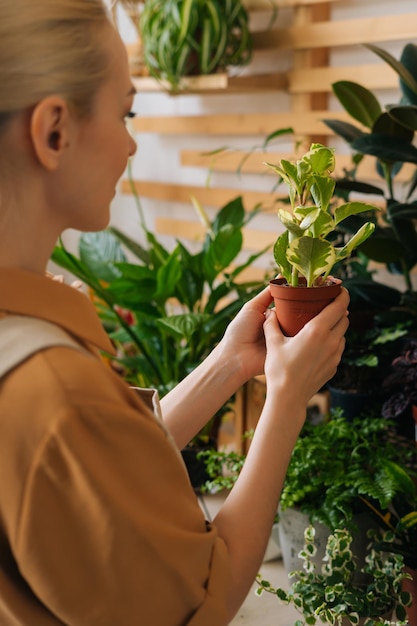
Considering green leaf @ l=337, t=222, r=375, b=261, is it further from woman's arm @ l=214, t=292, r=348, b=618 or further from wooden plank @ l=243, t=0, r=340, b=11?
wooden plank @ l=243, t=0, r=340, b=11

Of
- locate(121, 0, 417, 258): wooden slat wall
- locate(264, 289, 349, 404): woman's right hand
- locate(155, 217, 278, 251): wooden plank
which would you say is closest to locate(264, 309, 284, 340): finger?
locate(264, 289, 349, 404): woman's right hand

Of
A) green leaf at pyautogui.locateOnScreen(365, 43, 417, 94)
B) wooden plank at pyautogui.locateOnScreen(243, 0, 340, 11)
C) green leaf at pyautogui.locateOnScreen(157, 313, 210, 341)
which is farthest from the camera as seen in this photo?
wooden plank at pyautogui.locateOnScreen(243, 0, 340, 11)

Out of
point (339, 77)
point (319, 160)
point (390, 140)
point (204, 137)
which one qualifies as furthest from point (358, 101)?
point (204, 137)

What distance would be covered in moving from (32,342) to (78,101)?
0.76ft

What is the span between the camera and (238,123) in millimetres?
2672

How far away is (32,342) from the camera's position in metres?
0.74

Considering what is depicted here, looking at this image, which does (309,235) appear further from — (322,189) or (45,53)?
(45,53)

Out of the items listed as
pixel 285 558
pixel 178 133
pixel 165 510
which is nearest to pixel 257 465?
pixel 165 510

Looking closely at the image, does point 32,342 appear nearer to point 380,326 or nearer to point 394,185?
point 380,326

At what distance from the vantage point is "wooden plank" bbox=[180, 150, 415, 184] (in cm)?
226

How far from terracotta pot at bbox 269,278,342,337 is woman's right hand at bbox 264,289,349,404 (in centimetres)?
1

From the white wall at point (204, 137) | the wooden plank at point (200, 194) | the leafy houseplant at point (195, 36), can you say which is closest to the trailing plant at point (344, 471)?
the white wall at point (204, 137)

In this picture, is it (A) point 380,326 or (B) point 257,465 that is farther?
(A) point 380,326

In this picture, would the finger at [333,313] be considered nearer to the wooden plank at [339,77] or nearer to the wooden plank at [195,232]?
the wooden plank at [339,77]
